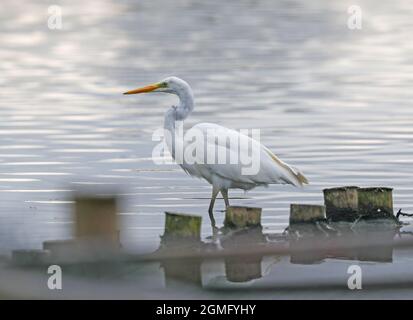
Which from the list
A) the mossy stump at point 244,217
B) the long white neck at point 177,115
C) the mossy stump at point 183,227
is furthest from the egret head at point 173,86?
the mossy stump at point 183,227

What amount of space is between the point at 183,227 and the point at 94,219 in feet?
4.07

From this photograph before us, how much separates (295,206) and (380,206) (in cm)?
82

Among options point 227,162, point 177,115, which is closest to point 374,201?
point 227,162

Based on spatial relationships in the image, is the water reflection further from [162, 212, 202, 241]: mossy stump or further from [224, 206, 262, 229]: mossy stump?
[162, 212, 202, 241]: mossy stump

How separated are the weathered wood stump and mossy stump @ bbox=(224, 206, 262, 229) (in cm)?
216

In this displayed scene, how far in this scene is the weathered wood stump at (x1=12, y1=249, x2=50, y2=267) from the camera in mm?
7789

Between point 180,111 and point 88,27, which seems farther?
point 88,27

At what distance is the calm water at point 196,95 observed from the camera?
12641 mm

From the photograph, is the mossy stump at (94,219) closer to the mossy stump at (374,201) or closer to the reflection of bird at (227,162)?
the mossy stump at (374,201)

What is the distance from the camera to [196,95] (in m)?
20.0

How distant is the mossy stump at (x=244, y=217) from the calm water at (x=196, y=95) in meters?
0.70

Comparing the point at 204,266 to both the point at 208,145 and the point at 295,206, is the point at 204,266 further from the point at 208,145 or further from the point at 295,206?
the point at 208,145
